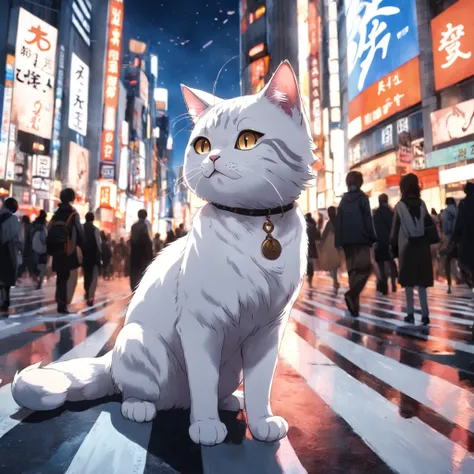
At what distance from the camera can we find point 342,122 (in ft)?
85.2

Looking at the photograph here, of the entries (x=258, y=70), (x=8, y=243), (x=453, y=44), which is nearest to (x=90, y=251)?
(x=8, y=243)

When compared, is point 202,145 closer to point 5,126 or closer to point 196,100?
point 196,100

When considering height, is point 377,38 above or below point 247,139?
above

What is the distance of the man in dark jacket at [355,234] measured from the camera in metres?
5.48

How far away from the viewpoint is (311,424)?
75.9 inches

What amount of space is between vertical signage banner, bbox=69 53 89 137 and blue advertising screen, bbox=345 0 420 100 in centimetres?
2080

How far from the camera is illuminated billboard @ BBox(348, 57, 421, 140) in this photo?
18155 millimetres

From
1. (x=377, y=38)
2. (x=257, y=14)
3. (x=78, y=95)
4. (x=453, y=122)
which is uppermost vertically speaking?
(x=257, y=14)

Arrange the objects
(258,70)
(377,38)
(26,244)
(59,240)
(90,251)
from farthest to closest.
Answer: (258,70)
(377,38)
(26,244)
(90,251)
(59,240)

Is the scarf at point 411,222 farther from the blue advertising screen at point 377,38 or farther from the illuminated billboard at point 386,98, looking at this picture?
the blue advertising screen at point 377,38

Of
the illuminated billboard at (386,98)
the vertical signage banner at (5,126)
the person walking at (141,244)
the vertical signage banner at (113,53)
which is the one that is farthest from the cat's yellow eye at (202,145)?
the vertical signage banner at (113,53)

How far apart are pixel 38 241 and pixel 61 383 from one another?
861 cm

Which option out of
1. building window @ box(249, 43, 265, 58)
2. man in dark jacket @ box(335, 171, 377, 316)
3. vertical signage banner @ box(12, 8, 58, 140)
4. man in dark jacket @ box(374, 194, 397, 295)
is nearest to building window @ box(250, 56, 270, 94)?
building window @ box(249, 43, 265, 58)

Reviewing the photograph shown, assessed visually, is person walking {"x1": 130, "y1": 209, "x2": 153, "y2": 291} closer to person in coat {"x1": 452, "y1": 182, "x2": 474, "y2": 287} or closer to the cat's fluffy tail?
person in coat {"x1": 452, "y1": 182, "x2": 474, "y2": 287}
